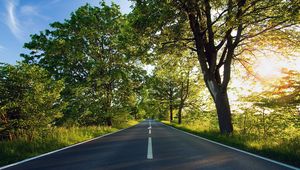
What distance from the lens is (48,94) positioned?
11.7m

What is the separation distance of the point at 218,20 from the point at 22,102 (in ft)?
35.5

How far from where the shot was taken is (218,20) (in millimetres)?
12766

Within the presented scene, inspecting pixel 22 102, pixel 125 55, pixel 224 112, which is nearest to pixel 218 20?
pixel 224 112

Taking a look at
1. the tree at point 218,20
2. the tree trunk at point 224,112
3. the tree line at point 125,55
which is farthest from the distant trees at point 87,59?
the tree trunk at point 224,112

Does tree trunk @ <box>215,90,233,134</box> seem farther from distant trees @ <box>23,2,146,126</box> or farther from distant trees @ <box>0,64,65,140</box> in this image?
distant trees @ <box>23,2,146,126</box>

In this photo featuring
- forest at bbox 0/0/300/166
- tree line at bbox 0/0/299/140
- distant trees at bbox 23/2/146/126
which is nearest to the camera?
forest at bbox 0/0/300/166

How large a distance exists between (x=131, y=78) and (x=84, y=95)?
5.13m

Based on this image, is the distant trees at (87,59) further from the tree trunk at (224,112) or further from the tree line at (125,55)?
the tree trunk at (224,112)

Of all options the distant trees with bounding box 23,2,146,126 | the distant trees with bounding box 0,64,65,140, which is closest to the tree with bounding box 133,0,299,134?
the distant trees with bounding box 0,64,65,140

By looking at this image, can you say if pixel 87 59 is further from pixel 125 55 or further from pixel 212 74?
pixel 212 74

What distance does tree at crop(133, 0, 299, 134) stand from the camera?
34.4ft

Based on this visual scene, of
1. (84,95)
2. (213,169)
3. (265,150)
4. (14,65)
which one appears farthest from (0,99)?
(84,95)

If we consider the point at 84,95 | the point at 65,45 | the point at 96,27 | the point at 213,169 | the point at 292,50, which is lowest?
the point at 213,169

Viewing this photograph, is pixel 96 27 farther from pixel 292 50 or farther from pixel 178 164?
pixel 178 164
